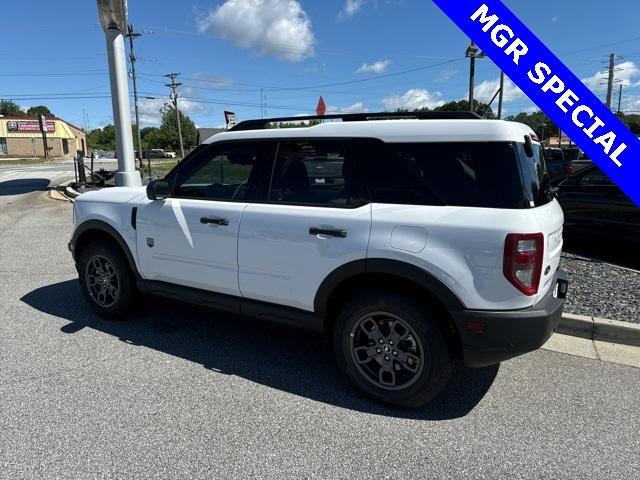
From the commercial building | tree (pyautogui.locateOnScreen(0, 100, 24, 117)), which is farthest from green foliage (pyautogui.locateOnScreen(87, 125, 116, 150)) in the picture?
the commercial building

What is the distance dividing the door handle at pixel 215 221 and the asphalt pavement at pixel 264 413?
3.66ft

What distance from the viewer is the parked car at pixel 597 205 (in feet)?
20.9

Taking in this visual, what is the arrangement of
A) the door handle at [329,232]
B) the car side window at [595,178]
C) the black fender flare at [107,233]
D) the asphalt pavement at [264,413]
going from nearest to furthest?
1. the asphalt pavement at [264,413]
2. the door handle at [329,232]
3. the black fender flare at [107,233]
4. the car side window at [595,178]

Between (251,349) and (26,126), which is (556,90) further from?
(26,126)

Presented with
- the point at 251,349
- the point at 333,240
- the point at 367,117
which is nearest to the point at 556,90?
the point at 367,117

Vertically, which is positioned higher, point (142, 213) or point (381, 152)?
point (381, 152)

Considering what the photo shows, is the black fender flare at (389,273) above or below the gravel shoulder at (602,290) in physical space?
above

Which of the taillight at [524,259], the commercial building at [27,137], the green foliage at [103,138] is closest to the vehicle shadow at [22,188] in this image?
the taillight at [524,259]

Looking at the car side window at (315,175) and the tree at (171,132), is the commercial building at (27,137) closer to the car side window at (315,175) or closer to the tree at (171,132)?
the tree at (171,132)

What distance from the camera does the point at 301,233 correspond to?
3.22 m

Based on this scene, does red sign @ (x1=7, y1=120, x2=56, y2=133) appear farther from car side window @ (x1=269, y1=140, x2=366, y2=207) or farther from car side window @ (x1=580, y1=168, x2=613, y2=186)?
car side window @ (x1=269, y1=140, x2=366, y2=207)

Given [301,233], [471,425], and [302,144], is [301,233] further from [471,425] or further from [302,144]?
[471,425]

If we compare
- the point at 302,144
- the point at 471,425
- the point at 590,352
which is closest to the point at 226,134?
the point at 302,144

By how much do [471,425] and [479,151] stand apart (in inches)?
67.2
